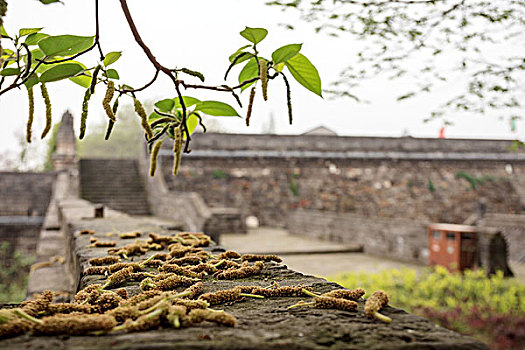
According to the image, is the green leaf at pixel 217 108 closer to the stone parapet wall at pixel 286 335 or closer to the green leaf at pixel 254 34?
the green leaf at pixel 254 34

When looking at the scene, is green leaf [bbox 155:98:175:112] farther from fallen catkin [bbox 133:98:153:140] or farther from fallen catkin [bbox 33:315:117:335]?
fallen catkin [bbox 33:315:117:335]

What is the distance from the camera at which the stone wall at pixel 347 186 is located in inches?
663

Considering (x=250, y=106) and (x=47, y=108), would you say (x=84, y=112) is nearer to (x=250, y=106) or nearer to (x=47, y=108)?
(x=47, y=108)

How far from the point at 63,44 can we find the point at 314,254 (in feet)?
33.8

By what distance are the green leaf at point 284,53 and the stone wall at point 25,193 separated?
50.7 feet

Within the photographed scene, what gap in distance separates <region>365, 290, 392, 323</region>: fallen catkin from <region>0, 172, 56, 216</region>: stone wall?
15.4 m

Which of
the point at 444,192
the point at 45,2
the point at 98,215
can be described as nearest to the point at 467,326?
the point at 98,215

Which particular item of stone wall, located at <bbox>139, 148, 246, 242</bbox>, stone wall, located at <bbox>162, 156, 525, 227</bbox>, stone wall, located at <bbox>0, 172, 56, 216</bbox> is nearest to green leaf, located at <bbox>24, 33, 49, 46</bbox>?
stone wall, located at <bbox>139, 148, 246, 242</bbox>

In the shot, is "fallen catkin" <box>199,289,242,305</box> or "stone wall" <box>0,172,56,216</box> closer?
"fallen catkin" <box>199,289,242,305</box>

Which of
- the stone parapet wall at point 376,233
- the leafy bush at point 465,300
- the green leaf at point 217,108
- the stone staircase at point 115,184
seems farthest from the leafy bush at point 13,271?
the green leaf at point 217,108

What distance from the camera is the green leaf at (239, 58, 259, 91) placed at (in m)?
1.11

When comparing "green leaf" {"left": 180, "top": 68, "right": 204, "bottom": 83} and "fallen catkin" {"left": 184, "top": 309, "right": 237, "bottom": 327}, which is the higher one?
"green leaf" {"left": 180, "top": 68, "right": 204, "bottom": 83}

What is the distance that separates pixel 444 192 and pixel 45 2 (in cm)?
1932

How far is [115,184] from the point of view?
16047 mm
